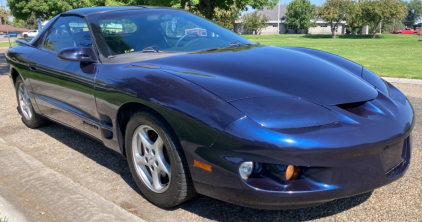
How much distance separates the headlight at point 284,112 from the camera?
207 cm

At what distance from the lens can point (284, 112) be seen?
2139 mm

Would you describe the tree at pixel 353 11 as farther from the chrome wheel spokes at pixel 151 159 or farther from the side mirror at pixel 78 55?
the chrome wheel spokes at pixel 151 159

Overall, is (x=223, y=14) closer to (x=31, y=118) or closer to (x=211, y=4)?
(x=211, y=4)

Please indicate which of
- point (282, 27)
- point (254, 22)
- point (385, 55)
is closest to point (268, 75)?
point (385, 55)

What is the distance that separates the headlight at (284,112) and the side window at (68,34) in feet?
6.28

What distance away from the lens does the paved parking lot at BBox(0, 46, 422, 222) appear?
250 centimetres

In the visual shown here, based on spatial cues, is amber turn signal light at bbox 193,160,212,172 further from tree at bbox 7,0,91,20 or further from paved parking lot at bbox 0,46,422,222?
tree at bbox 7,0,91,20

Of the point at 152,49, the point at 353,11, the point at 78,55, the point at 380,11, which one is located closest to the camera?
the point at 78,55

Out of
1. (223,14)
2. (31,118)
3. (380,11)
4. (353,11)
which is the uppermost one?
(353,11)

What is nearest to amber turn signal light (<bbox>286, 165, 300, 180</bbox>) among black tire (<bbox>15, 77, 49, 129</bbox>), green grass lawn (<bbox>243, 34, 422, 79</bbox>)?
green grass lawn (<bbox>243, 34, 422, 79</bbox>)

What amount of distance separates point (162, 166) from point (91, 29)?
1545mm

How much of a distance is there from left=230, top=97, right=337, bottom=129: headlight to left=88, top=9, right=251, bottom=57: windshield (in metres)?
1.28

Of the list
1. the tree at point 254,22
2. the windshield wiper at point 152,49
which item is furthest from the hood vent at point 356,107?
the tree at point 254,22

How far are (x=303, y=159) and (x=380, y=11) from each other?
57.4 metres
